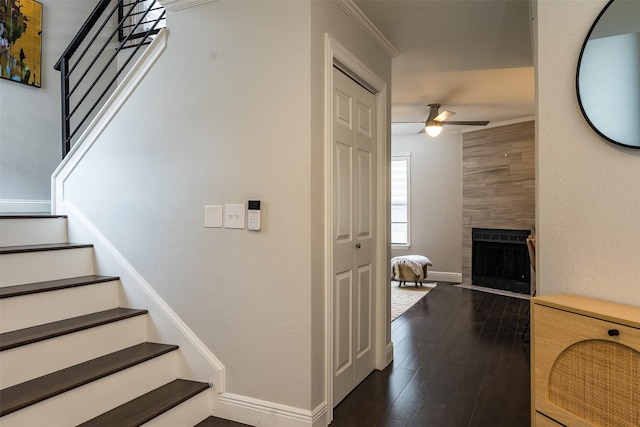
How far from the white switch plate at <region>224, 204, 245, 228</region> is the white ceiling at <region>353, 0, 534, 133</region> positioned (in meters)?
1.51

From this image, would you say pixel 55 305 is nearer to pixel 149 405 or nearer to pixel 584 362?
pixel 149 405

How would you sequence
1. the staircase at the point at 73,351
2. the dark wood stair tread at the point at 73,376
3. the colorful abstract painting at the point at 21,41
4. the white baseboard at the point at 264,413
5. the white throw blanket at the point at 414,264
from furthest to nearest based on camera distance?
1. the white throw blanket at the point at 414,264
2. the colorful abstract painting at the point at 21,41
3. the white baseboard at the point at 264,413
4. the staircase at the point at 73,351
5. the dark wood stair tread at the point at 73,376

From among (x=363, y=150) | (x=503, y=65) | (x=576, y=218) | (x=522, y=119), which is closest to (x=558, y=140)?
(x=576, y=218)

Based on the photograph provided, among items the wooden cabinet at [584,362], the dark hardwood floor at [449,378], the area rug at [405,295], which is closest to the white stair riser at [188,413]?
the dark hardwood floor at [449,378]

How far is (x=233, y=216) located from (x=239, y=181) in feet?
0.67

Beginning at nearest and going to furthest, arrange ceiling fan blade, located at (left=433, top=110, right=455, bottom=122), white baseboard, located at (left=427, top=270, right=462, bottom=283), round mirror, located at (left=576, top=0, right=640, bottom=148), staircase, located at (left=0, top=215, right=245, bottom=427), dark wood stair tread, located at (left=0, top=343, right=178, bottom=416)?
round mirror, located at (left=576, top=0, right=640, bottom=148), dark wood stair tread, located at (left=0, top=343, right=178, bottom=416), staircase, located at (left=0, top=215, right=245, bottom=427), ceiling fan blade, located at (left=433, top=110, right=455, bottom=122), white baseboard, located at (left=427, top=270, right=462, bottom=283)

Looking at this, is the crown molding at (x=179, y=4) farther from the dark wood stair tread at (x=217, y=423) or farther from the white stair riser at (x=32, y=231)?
the dark wood stair tread at (x=217, y=423)

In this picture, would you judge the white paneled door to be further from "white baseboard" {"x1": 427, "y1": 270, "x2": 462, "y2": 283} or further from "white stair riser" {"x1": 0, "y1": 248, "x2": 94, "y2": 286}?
→ "white baseboard" {"x1": 427, "y1": 270, "x2": 462, "y2": 283}

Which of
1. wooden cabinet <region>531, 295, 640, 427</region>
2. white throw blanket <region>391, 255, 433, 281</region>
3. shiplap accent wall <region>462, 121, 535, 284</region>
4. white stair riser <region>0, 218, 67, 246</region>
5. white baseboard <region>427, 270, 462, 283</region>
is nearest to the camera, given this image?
wooden cabinet <region>531, 295, 640, 427</region>

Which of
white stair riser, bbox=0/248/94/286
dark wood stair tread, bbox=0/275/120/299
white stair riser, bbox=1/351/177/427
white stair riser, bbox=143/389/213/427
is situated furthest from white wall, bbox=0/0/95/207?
white stair riser, bbox=143/389/213/427

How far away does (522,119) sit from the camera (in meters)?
6.02

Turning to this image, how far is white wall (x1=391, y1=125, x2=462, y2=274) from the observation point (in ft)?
23.6

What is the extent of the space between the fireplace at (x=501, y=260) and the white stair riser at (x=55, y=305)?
5.47m

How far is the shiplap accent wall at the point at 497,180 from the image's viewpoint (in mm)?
6000
